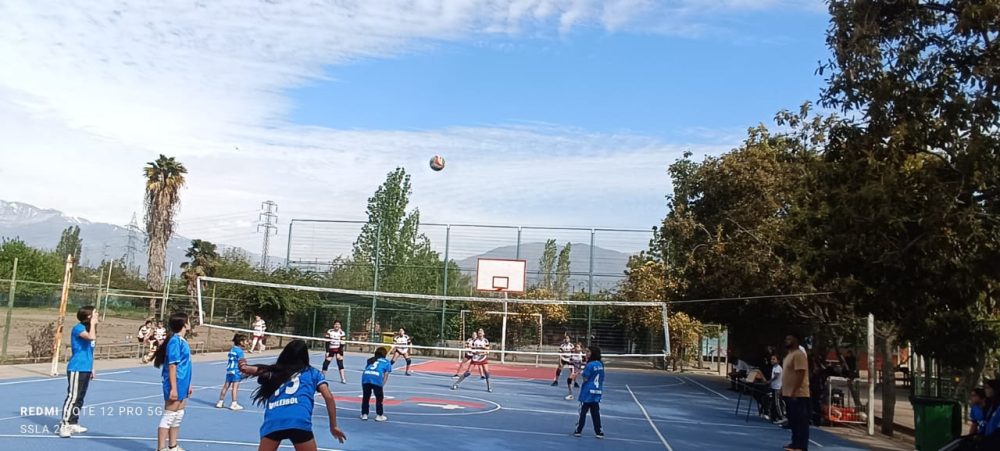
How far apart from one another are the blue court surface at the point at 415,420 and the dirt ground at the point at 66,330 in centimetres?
395

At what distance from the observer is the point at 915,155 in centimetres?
1070

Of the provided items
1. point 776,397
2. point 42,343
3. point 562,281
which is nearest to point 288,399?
point 776,397

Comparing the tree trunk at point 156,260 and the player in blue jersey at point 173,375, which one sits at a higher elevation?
the tree trunk at point 156,260

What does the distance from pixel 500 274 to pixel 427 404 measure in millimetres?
15135

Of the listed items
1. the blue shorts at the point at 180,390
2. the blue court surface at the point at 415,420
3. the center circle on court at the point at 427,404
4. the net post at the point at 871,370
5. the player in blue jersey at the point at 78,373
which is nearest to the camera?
the blue shorts at the point at 180,390

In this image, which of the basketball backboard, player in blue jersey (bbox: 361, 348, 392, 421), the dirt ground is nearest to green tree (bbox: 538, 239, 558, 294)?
the basketball backboard

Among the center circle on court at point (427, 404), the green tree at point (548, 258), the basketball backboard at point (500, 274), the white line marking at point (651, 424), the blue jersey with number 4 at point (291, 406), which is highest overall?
the green tree at point (548, 258)

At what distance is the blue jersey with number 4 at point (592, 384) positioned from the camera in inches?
534

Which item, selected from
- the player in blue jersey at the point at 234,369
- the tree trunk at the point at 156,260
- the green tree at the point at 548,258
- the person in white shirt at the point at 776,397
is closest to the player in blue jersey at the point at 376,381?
the player in blue jersey at the point at 234,369

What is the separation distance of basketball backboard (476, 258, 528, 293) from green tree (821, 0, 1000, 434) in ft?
69.2

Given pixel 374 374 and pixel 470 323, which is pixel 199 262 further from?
pixel 374 374

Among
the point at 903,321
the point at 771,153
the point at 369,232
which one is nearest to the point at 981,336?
the point at 903,321

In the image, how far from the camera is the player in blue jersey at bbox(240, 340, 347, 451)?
653 centimetres

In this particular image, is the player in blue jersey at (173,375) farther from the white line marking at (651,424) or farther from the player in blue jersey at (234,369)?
the white line marking at (651,424)
